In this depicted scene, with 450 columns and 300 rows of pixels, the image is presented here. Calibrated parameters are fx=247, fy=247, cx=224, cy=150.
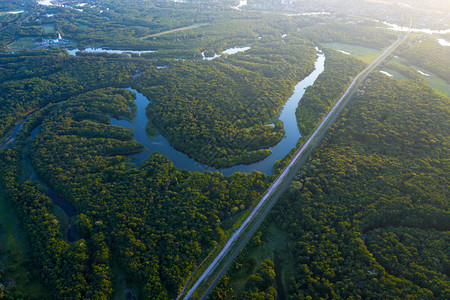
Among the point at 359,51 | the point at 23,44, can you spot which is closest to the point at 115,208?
the point at 23,44

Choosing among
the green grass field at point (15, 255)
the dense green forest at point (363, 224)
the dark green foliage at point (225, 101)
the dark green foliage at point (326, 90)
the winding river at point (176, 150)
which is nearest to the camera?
the dense green forest at point (363, 224)

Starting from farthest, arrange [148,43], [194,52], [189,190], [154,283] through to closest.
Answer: [148,43] < [194,52] < [189,190] < [154,283]

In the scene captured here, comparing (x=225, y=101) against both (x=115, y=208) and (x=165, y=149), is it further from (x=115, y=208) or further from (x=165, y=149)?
(x=115, y=208)

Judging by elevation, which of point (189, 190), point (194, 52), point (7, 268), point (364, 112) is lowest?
point (7, 268)

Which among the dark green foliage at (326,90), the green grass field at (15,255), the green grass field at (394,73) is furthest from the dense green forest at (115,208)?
the green grass field at (394,73)

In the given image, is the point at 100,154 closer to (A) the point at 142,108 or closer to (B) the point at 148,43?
(A) the point at 142,108

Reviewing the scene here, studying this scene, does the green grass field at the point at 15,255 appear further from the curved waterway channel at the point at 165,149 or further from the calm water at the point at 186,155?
the calm water at the point at 186,155

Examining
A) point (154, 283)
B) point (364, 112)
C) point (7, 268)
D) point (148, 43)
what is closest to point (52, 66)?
point (148, 43)
